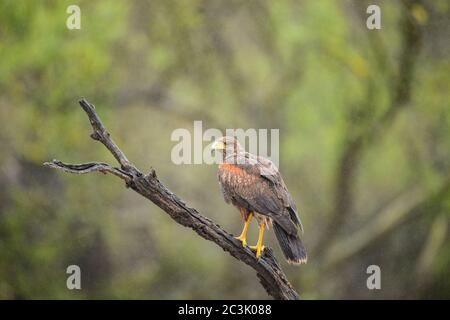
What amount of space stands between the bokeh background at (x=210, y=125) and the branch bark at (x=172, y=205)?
561 cm

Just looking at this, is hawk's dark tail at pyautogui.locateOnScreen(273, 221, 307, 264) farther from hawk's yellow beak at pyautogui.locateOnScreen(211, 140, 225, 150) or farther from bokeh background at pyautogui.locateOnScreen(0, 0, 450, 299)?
bokeh background at pyautogui.locateOnScreen(0, 0, 450, 299)

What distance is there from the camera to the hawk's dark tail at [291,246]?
6.30 m

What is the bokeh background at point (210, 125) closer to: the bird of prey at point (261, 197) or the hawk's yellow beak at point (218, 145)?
the hawk's yellow beak at point (218, 145)

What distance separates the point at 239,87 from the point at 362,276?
445cm

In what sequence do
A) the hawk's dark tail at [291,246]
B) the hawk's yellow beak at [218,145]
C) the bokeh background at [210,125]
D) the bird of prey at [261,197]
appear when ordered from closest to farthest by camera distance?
the hawk's dark tail at [291,246] < the bird of prey at [261,197] < the hawk's yellow beak at [218,145] < the bokeh background at [210,125]

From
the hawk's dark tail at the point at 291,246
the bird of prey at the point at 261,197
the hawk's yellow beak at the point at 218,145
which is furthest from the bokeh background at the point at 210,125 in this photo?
the hawk's dark tail at the point at 291,246

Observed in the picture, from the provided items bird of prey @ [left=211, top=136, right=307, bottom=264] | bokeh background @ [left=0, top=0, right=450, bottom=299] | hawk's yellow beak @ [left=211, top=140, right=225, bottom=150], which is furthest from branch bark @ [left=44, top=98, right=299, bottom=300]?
bokeh background @ [left=0, top=0, right=450, bottom=299]

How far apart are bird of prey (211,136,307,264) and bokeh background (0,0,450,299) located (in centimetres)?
536

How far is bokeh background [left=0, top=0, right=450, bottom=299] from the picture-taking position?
11.9m

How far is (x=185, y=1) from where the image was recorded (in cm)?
1284

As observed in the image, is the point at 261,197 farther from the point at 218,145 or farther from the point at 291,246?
the point at 218,145

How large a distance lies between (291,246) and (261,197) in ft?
1.66

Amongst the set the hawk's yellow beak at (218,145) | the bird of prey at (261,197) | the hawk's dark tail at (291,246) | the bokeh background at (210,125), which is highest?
the bokeh background at (210,125)

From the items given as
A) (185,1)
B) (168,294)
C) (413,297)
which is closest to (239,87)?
(185,1)
